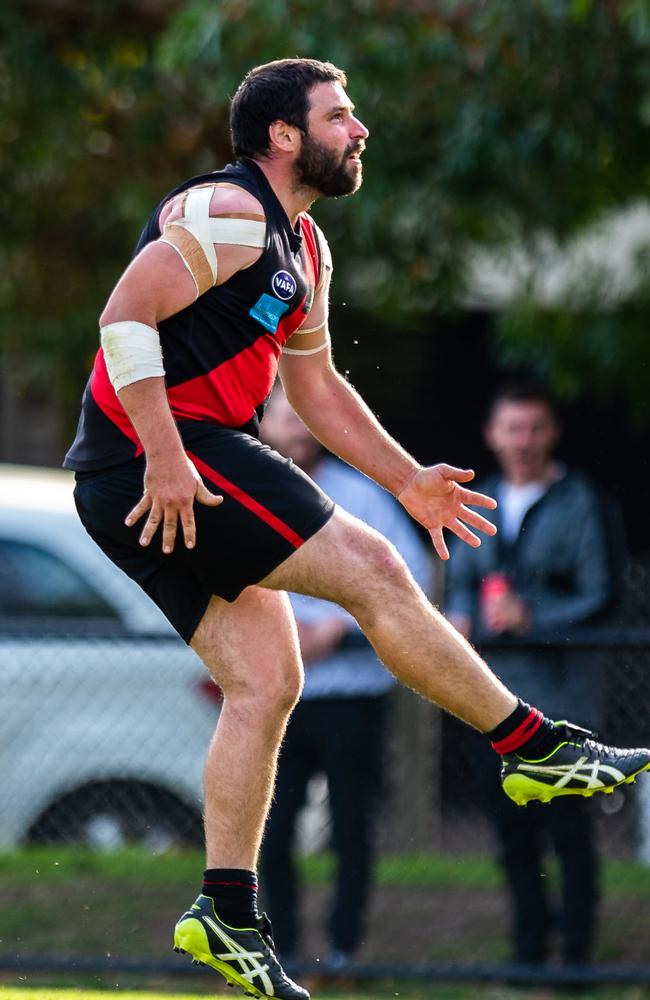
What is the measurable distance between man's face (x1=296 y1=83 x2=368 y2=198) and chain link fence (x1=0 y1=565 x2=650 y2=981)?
3.45m

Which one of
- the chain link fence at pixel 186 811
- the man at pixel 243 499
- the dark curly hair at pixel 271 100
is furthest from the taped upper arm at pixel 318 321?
the chain link fence at pixel 186 811

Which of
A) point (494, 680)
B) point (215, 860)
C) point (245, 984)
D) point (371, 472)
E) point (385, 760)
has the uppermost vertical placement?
point (371, 472)

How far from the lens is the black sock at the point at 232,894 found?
4.69 meters

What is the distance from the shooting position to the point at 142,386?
173 inches

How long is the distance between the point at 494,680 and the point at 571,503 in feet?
9.58

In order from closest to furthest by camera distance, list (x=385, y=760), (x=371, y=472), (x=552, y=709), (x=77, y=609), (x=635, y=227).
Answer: (x=371, y=472) < (x=552, y=709) < (x=385, y=760) < (x=77, y=609) < (x=635, y=227)

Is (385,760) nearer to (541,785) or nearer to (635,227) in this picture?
(541,785)

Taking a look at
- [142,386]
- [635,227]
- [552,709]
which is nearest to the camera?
[142,386]

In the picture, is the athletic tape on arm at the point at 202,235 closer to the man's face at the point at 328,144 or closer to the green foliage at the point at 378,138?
the man's face at the point at 328,144

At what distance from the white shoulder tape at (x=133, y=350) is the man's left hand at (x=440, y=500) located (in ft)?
3.40

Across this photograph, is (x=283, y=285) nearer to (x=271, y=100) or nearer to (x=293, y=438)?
(x=271, y=100)

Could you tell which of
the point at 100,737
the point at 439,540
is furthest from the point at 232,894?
the point at 100,737

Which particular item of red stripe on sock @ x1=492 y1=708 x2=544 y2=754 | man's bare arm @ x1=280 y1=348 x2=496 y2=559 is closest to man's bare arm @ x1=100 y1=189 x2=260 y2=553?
man's bare arm @ x1=280 y1=348 x2=496 y2=559

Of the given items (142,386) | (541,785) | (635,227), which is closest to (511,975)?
(541,785)
